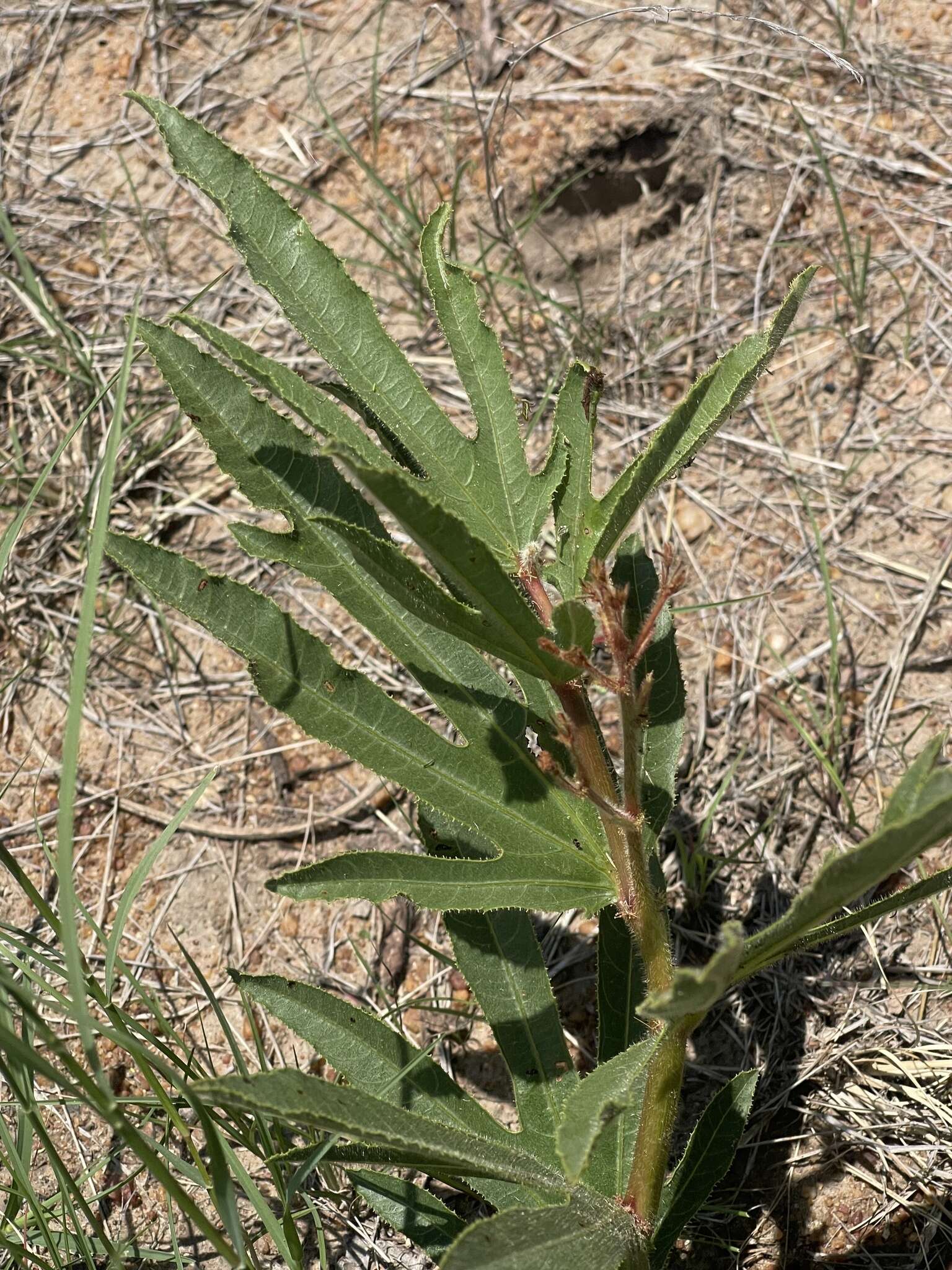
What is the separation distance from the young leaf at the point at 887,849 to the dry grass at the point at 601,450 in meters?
0.81

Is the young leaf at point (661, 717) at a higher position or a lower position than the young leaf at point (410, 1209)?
higher

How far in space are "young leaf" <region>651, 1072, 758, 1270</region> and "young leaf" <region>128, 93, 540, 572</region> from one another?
78 cm

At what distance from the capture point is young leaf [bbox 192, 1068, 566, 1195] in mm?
1072

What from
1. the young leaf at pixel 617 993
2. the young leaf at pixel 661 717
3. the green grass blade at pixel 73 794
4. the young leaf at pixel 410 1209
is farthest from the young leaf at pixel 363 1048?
the young leaf at pixel 661 717

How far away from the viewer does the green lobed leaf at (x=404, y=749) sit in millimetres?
1415

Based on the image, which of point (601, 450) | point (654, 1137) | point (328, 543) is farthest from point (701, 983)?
point (601, 450)

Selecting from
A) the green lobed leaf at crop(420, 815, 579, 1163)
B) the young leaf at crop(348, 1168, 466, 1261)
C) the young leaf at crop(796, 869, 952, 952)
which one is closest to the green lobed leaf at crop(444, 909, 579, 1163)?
the green lobed leaf at crop(420, 815, 579, 1163)

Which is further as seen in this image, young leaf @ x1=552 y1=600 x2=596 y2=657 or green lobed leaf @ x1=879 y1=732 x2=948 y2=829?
young leaf @ x1=552 y1=600 x2=596 y2=657

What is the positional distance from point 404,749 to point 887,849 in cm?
65

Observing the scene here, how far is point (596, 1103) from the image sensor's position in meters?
1.17

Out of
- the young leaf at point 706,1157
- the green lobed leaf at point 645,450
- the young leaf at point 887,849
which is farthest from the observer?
the young leaf at point 706,1157

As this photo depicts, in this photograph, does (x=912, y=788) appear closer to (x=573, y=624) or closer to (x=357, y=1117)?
(x=573, y=624)

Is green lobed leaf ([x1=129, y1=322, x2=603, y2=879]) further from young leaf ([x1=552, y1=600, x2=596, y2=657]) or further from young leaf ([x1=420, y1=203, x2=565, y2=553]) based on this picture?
young leaf ([x1=552, y1=600, x2=596, y2=657])

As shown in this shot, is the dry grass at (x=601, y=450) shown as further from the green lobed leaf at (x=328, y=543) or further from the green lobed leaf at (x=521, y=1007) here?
the green lobed leaf at (x=328, y=543)
